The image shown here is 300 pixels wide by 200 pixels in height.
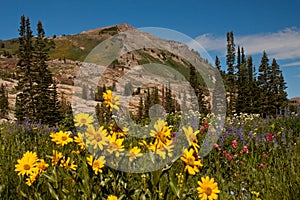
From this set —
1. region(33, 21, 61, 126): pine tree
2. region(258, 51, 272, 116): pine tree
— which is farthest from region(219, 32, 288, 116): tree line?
region(33, 21, 61, 126): pine tree

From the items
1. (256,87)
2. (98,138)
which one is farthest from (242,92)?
(98,138)

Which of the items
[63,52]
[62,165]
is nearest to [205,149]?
[62,165]

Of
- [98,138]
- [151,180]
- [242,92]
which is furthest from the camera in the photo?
[242,92]

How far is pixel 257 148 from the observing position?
6324 millimetres

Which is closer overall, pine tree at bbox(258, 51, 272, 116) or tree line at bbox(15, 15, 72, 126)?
tree line at bbox(15, 15, 72, 126)

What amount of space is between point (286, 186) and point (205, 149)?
8.35ft

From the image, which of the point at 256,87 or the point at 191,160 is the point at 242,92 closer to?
the point at 256,87

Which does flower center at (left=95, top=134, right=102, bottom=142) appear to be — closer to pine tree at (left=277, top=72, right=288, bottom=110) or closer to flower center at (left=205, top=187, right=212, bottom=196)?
flower center at (left=205, top=187, right=212, bottom=196)

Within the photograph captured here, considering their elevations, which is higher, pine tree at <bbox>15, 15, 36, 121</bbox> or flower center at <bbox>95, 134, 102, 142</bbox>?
pine tree at <bbox>15, 15, 36, 121</bbox>

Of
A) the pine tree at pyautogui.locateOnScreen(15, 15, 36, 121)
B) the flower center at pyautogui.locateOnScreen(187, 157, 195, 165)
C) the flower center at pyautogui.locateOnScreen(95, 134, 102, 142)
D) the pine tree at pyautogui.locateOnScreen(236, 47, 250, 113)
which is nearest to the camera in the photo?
the flower center at pyautogui.locateOnScreen(187, 157, 195, 165)

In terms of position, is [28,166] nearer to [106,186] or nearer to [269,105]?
[106,186]

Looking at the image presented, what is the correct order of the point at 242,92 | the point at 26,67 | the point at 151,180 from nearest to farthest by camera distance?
the point at 151,180
the point at 26,67
the point at 242,92

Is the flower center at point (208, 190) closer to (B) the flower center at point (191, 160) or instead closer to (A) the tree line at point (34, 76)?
(B) the flower center at point (191, 160)

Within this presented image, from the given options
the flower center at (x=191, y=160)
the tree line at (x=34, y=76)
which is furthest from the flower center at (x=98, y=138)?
the tree line at (x=34, y=76)
